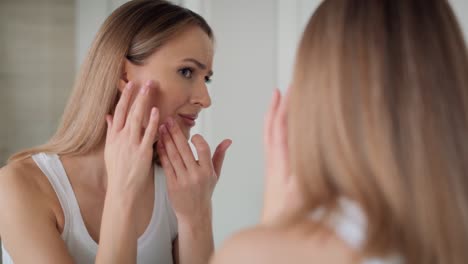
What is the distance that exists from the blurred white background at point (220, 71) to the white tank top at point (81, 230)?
2.71 feet

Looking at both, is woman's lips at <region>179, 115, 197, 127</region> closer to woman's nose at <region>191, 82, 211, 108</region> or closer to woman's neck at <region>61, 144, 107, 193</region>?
woman's nose at <region>191, 82, 211, 108</region>

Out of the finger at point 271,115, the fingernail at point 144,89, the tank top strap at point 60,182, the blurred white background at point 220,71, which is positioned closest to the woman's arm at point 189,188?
the fingernail at point 144,89

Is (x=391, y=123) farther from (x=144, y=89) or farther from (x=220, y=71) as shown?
(x=220, y=71)

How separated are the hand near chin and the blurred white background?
87 centimetres

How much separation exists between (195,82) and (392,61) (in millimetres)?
675

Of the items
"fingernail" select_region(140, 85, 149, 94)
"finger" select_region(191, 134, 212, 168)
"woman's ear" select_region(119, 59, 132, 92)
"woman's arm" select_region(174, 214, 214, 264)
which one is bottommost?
"woman's arm" select_region(174, 214, 214, 264)

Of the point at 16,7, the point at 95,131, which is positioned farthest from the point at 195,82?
the point at 16,7

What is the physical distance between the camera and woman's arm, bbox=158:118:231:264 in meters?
1.04

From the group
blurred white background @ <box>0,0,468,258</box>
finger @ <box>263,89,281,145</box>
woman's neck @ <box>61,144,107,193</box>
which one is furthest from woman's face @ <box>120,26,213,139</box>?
blurred white background @ <box>0,0,468,258</box>

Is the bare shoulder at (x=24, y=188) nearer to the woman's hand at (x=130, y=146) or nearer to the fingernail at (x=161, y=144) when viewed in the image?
the woman's hand at (x=130, y=146)

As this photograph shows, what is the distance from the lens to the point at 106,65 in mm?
1055

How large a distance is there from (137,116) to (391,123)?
597 mm

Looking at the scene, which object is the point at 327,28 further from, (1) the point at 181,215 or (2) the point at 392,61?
(1) the point at 181,215

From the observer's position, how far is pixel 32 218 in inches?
36.0
